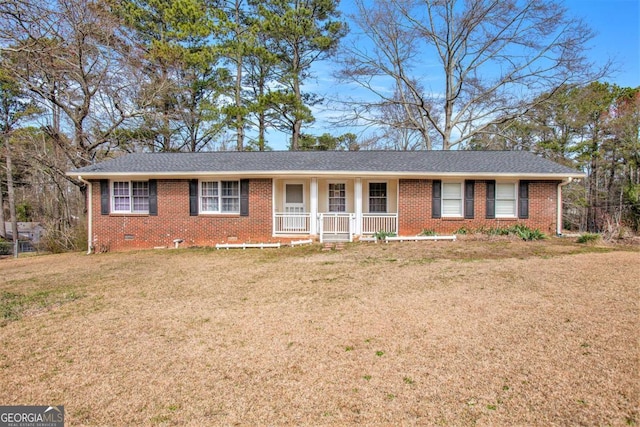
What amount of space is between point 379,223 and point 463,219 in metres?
3.13

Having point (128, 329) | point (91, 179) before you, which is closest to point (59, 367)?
point (128, 329)

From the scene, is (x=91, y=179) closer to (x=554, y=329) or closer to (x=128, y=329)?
(x=128, y=329)

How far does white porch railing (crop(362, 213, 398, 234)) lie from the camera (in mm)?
13102

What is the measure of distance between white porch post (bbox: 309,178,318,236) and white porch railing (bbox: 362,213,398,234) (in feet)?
6.01

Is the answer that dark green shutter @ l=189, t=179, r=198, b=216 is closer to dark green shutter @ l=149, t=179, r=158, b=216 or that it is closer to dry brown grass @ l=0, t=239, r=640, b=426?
dark green shutter @ l=149, t=179, r=158, b=216

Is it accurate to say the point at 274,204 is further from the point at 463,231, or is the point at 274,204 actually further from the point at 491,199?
the point at 491,199

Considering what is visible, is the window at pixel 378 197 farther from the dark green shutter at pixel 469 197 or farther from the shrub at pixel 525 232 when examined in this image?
the shrub at pixel 525 232

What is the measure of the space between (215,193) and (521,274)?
10.3m

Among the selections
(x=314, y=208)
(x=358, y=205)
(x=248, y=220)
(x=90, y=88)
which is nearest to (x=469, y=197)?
(x=358, y=205)

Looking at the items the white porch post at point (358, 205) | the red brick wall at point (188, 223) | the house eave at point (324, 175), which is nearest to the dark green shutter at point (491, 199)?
the house eave at point (324, 175)

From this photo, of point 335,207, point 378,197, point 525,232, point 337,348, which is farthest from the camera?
point 335,207

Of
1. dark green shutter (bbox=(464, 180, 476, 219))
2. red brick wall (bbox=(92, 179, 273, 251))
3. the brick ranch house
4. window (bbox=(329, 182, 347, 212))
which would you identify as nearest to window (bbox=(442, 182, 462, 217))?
the brick ranch house

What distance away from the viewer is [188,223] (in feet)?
42.4

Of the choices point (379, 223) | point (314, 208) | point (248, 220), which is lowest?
point (379, 223)
